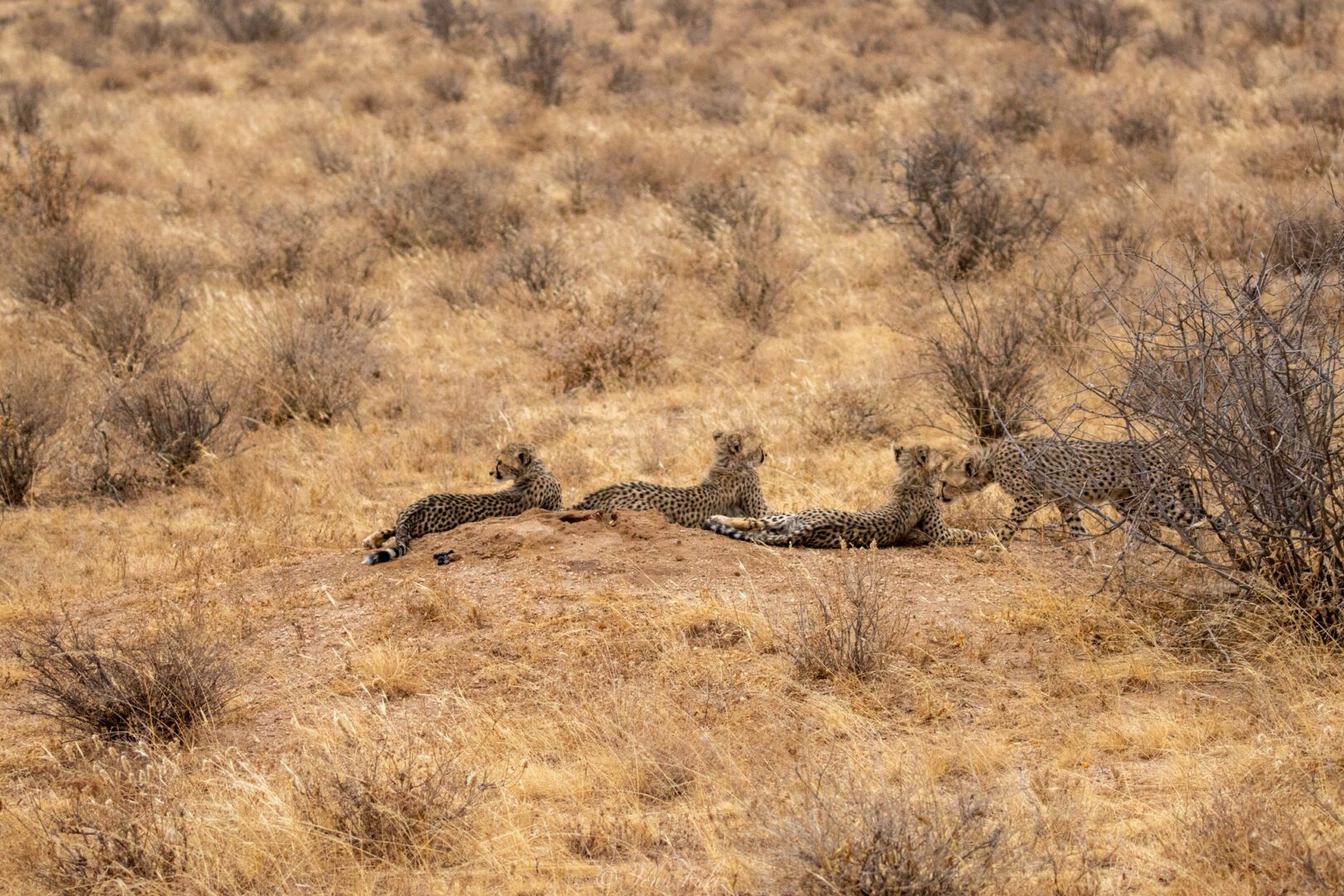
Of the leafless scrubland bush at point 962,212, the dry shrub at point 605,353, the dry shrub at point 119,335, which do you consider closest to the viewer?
the dry shrub at point 605,353

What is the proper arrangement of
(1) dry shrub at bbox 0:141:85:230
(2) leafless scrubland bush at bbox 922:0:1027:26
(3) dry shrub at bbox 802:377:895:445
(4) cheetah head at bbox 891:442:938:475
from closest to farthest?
1. (4) cheetah head at bbox 891:442:938:475
2. (3) dry shrub at bbox 802:377:895:445
3. (1) dry shrub at bbox 0:141:85:230
4. (2) leafless scrubland bush at bbox 922:0:1027:26

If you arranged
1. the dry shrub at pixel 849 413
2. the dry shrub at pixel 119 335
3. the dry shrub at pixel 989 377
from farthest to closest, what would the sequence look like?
the dry shrub at pixel 119 335, the dry shrub at pixel 849 413, the dry shrub at pixel 989 377

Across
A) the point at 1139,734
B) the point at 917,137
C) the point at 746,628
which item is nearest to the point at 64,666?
the point at 746,628

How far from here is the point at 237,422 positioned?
10.7 m

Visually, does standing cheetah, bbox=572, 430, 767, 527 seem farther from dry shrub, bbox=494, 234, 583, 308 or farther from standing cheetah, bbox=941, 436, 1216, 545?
dry shrub, bbox=494, 234, 583, 308

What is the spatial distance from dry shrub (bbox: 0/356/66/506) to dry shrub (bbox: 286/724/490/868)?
576 centimetres

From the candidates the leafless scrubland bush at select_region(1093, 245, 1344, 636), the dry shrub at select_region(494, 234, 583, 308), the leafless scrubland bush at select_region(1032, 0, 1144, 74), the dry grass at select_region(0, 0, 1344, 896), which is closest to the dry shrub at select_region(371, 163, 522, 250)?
the dry grass at select_region(0, 0, 1344, 896)

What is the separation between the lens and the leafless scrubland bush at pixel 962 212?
13.6m

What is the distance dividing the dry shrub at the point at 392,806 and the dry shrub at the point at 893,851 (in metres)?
1.15

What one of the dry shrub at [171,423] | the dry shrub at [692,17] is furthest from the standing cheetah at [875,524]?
the dry shrub at [692,17]

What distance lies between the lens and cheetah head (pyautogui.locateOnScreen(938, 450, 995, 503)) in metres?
8.21

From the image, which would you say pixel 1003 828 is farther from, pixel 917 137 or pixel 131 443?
pixel 917 137

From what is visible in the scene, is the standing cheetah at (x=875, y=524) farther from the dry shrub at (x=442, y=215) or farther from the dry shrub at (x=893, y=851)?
the dry shrub at (x=442, y=215)

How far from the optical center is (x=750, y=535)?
25.5 ft
